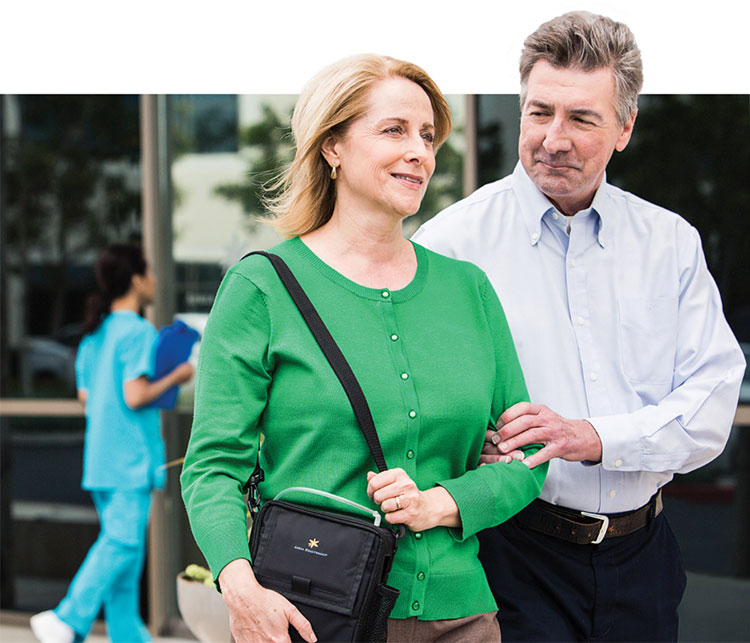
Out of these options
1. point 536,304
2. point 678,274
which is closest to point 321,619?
point 536,304

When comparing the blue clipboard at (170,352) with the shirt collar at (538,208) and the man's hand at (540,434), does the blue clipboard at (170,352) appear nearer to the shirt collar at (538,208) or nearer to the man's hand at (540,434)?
the shirt collar at (538,208)

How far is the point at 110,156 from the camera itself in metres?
5.11

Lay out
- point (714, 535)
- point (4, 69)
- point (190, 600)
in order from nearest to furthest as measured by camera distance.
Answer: point (4, 69) → point (190, 600) → point (714, 535)

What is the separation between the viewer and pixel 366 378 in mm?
1712

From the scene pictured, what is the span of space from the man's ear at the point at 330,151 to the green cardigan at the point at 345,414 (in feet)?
0.63

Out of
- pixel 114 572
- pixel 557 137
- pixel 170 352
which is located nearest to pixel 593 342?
pixel 557 137

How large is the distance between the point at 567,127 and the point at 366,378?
2.87ft

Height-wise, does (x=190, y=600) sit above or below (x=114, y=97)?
below

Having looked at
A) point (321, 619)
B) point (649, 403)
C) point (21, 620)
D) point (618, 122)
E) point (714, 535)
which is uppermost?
point (618, 122)

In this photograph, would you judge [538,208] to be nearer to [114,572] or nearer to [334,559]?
[334,559]

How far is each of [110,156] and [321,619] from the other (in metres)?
4.00

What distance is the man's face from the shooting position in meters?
2.20

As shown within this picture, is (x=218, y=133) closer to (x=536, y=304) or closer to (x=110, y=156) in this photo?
(x=110, y=156)

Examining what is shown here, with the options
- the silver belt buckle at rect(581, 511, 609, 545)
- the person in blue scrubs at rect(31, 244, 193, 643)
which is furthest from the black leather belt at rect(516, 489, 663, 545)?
the person in blue scrubs at rect(31, 244, 193, 643)
